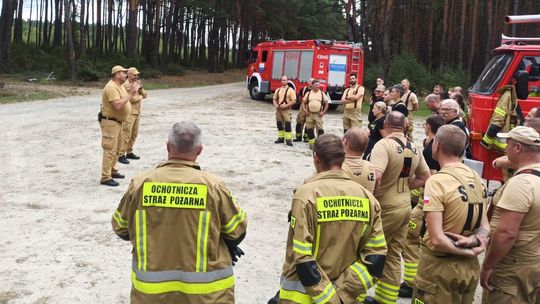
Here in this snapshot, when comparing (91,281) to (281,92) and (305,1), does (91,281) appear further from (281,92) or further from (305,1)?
(305,1)

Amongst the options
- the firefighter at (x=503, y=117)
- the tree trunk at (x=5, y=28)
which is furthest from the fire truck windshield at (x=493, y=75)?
the tree trunk at (x=5, y=28)

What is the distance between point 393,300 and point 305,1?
4393cm

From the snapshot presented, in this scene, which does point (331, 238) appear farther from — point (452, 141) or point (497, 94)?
point (497, 94)

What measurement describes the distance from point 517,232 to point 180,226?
2.00 m

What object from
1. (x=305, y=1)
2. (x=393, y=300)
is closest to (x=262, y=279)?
(x=393, y=300)

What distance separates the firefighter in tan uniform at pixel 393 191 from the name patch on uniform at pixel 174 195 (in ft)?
5.78

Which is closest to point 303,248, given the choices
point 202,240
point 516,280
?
point 202,240

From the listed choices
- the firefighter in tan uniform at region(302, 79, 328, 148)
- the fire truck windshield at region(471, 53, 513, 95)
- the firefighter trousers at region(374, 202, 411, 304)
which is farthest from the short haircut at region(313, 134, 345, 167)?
the firefighter in tan uniform at region(302, 79, 328, 148)

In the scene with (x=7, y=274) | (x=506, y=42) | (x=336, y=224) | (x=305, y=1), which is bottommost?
(x=7, y=274)

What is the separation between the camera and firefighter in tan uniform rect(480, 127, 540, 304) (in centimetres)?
292

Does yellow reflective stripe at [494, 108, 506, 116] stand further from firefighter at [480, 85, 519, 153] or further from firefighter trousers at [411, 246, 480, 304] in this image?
firefighter trousers at [411, 246, 480, 304]

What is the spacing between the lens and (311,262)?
2574 mm

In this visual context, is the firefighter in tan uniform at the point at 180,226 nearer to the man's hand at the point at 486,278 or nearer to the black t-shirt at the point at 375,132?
the man's hand at the point at 486,278

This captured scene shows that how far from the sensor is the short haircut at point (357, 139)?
11.6 feet
